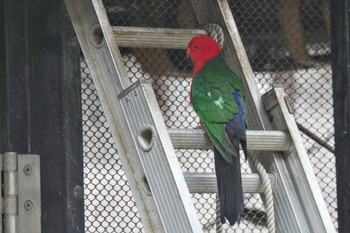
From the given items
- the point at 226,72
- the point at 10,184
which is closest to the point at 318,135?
the point at 226,72

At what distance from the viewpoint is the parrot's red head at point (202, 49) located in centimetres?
338

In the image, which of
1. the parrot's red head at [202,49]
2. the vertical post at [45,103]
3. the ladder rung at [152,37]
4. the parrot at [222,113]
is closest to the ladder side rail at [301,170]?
the parrot at [222,113]

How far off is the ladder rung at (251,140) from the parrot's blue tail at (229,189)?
0.11m

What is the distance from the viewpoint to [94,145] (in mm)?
3646

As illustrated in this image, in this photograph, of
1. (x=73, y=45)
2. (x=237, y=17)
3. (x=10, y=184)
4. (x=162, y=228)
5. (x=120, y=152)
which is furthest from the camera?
(x=237, y=17)

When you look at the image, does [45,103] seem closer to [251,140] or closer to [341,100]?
[251,140]

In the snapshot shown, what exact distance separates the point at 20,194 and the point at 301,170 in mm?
996

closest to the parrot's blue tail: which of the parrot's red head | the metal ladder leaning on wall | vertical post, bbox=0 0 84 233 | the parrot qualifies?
the parrot

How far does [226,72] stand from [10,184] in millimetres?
848

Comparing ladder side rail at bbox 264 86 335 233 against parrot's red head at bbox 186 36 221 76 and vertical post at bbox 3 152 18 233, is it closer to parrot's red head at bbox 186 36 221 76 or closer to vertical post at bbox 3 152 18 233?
parrot's red head at bbox 186 36 221 76

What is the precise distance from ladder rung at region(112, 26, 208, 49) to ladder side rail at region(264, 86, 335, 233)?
39cm

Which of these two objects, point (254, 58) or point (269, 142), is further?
point (254, 58)

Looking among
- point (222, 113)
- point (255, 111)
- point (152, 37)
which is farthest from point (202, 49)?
point (222, 113)

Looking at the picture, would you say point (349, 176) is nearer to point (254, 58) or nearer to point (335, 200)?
point (335, 200)
